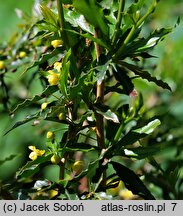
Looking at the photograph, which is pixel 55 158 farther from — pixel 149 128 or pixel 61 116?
pixel 149 128

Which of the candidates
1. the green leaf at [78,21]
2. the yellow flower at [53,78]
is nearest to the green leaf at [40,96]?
the yellow flower at [53,78]

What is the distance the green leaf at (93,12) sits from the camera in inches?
35.7

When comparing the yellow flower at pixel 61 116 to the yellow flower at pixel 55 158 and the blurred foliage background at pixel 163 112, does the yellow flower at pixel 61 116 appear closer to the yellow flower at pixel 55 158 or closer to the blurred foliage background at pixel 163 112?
the yellow flower at pixel 55 158

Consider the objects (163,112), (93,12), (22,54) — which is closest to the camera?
(93,12)

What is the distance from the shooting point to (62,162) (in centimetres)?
99

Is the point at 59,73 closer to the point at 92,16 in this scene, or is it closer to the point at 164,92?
the point at 92,16

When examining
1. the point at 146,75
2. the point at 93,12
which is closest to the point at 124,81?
the point at 146,75

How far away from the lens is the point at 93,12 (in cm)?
92

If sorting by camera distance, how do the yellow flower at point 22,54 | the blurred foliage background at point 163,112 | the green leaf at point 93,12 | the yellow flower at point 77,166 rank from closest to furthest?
the green leaf at point 93,12 < the yellow flower at point 77,166 < the yellow flower at point 22,54 < the blurred foliage background at point 163,112

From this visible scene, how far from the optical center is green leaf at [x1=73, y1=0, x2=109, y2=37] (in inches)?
35.7

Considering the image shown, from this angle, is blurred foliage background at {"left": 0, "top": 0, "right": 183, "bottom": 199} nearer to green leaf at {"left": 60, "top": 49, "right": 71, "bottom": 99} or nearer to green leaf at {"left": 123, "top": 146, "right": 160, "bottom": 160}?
green leaf at {"left": 123, "top": 146, "right": 160, "bottom": 160}

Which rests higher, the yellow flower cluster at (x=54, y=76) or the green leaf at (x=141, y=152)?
the yellow flower cluster at (x=54, y=76)

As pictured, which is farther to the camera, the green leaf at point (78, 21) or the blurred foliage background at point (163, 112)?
the blurred foliage background at point (163, 112)

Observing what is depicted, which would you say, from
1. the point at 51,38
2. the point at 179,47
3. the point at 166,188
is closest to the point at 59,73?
the point at 51,38
